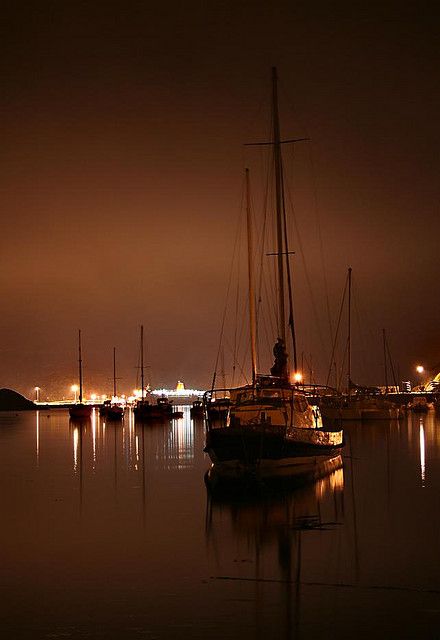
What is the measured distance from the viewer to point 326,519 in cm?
2395

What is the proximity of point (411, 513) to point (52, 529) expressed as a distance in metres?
9.69

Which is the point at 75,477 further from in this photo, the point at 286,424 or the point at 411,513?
the point at 411,513

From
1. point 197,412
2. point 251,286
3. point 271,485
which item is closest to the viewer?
point 271,485

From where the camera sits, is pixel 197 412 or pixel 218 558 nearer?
pixel 218 558

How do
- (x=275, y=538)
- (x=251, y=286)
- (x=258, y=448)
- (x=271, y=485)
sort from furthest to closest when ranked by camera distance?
(x=251, y=286) < (x=258, y=448) < (x=271, y=485) < (x=275, y=538)

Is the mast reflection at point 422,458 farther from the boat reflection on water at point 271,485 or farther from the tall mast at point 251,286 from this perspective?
the tall mast at point 251,286

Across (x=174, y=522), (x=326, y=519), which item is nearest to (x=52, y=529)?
(x=174, y=522)

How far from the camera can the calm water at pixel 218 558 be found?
14.1 metres

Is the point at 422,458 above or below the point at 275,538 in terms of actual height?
above

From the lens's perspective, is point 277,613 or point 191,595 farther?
point 191,595

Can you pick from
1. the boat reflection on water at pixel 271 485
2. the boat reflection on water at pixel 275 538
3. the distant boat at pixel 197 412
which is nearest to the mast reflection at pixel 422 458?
the boat reflection on water at pixel 271 485

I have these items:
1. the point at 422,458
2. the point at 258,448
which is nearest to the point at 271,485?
the point at 258,448

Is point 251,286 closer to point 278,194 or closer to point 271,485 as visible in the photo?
point 278,194

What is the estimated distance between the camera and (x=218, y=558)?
19188 mm
